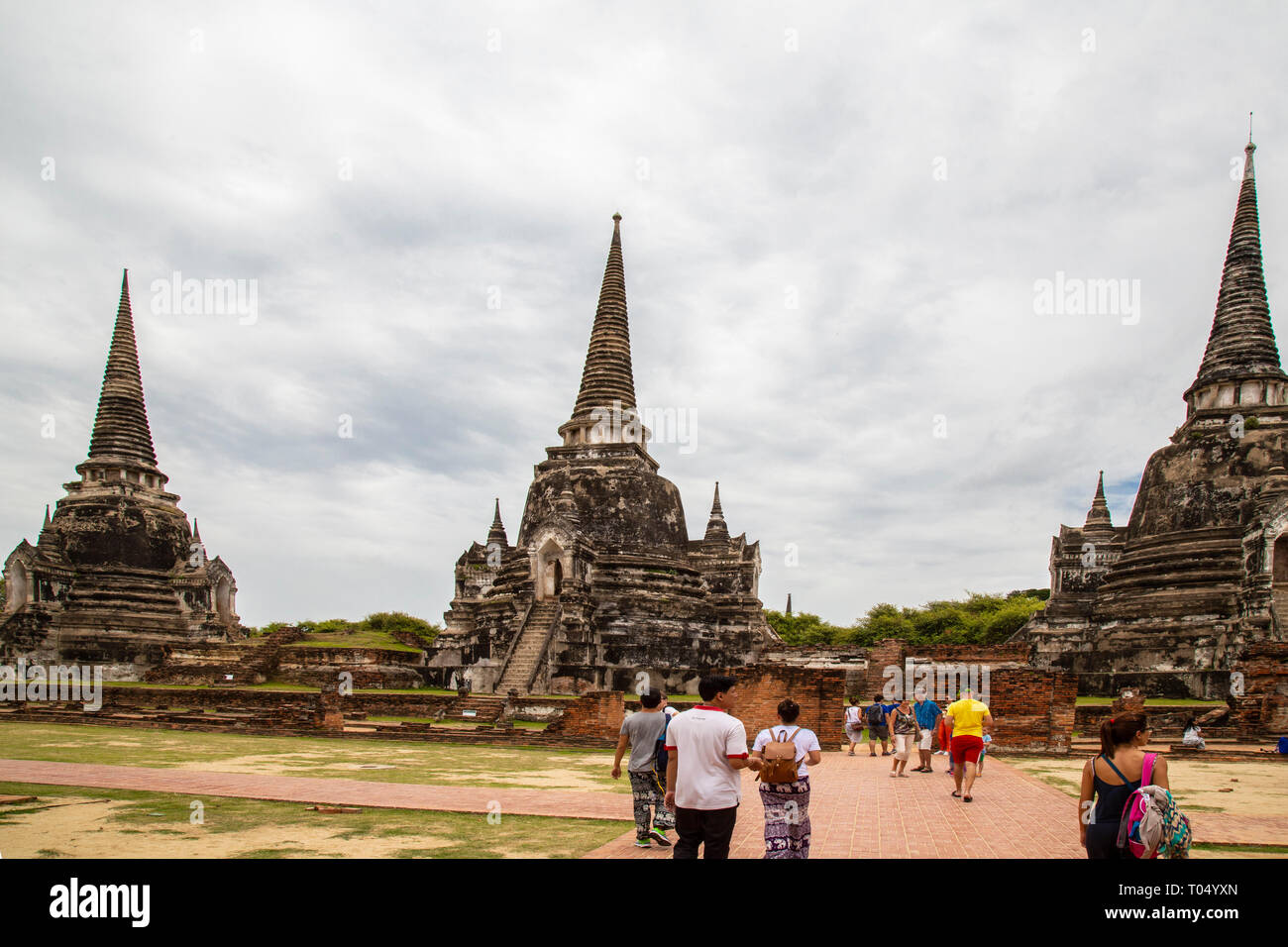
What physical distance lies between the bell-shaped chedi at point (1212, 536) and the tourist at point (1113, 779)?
2181cm

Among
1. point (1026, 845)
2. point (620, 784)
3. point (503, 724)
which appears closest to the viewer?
point (1026, 845)

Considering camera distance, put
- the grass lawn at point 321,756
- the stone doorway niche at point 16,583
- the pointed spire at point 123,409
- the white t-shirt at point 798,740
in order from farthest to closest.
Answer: the pointed spire at point 123,409 < the stone doorway niche at point 16,583 < the grass lawn at point 321,756 < the white t-shirt at point 798,740

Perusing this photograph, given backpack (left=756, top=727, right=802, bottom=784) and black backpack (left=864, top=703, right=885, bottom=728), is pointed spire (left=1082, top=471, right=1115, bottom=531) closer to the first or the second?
black backpack (left=864, top=703, right=885, bottom=728)

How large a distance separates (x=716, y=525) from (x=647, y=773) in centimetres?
3150

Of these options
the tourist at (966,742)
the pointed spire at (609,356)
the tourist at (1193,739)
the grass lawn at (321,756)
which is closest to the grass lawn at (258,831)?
the grass lawn at (321,756)

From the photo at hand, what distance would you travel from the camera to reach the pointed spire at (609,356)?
115 ft

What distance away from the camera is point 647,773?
25.7 ft

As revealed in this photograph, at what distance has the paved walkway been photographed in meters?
7.99

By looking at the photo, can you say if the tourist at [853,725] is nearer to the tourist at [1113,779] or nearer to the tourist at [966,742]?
the tourist at [966,742]

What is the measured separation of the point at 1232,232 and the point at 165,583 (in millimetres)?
43085

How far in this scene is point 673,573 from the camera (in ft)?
104

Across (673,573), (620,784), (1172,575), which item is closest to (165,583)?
(673,573)

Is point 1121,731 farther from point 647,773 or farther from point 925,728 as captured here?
point 925,728
